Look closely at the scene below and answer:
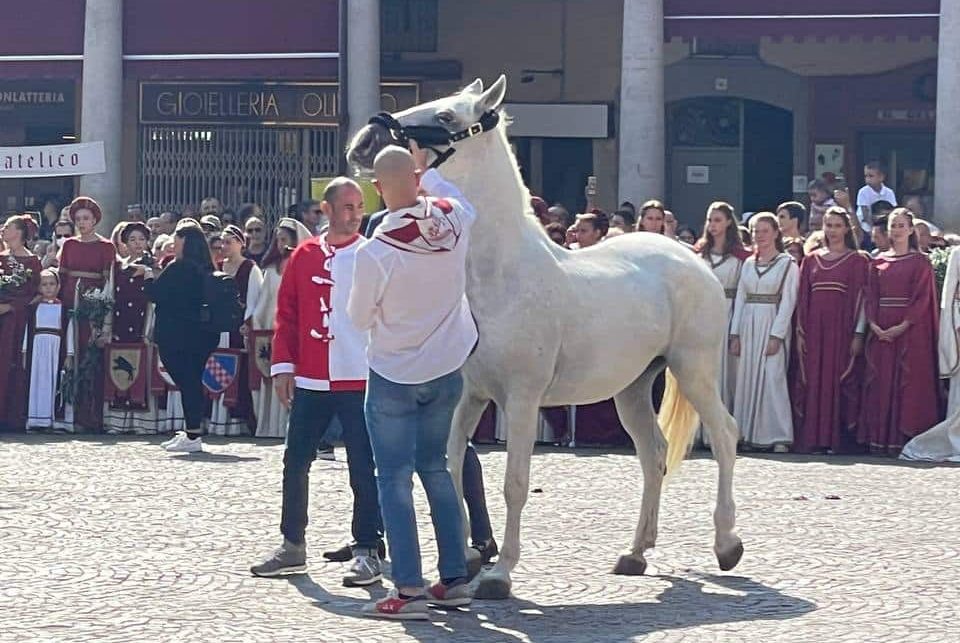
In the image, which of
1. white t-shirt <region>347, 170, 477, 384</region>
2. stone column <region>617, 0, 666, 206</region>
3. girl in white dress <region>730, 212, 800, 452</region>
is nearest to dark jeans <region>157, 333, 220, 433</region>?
girl in white dress <region>730, 212, 800, 452</region>

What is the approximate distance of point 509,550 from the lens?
29.7 ft

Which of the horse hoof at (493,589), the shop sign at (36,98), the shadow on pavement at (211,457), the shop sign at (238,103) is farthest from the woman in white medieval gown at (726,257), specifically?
the shop sign at (36,98)

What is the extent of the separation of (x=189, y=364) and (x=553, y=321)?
7.22 metres

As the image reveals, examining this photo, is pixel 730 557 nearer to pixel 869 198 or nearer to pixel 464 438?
pixel 464 438

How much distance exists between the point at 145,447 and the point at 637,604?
780 cm

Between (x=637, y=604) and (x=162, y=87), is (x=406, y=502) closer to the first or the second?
(x=637, y=604)

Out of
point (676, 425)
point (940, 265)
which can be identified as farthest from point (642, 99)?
point (676, 425)

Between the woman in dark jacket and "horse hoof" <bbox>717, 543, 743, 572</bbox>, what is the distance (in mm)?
6896

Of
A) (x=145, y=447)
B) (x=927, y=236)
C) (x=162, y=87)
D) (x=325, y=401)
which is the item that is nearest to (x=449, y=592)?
(x=325, y=401)

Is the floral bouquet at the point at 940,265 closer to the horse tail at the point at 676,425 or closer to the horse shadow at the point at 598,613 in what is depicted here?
the horse tail at the point at 676,425

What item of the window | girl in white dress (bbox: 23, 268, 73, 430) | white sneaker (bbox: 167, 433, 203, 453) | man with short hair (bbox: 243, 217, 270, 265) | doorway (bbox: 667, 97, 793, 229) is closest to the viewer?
white sneaker (bbox: 167, 433, 203, 453)

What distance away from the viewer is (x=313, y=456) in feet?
31.9

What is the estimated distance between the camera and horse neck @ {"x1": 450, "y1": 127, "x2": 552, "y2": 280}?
9.23 meters

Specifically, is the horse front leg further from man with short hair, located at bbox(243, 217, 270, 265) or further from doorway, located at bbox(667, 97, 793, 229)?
doorway, located at bbox(667, 97, 793, 229)
